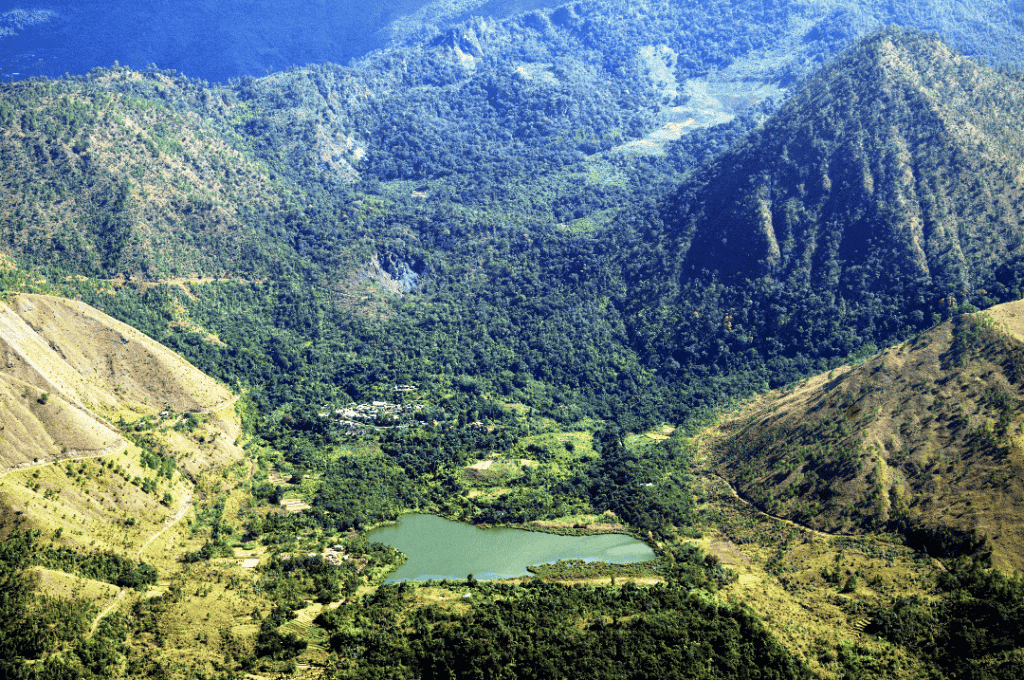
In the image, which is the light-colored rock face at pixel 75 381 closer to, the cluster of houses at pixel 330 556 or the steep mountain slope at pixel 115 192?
the cluster of houses at pixel 330 556

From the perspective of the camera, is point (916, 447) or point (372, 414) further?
point (372, 414)

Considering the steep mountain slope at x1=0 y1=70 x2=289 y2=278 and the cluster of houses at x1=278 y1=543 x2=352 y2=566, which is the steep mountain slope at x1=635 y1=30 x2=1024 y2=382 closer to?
the cluster of houses at x1=278 y1=543 x2=352 y2=566

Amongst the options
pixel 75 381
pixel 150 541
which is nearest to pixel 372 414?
pixel 75 381

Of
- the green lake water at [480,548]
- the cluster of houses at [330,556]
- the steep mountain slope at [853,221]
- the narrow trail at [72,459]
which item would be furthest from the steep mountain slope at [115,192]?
the steep mountain slope at [853,221]

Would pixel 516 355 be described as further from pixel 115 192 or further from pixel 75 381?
pixel 115 192

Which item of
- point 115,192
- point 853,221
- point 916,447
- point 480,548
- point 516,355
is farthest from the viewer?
point 516,355

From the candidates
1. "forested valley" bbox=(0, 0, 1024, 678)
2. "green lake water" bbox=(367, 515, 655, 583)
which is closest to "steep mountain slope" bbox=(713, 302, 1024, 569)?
"forested valley" bbox=(0, 0, 1024, 678)

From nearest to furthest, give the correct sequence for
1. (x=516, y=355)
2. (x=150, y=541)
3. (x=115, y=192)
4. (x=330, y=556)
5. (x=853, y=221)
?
(x=150, y=541) → (x=330, y=556) → (x=853, y=221) → (x=115, y=192) → (x=516, y=355)
